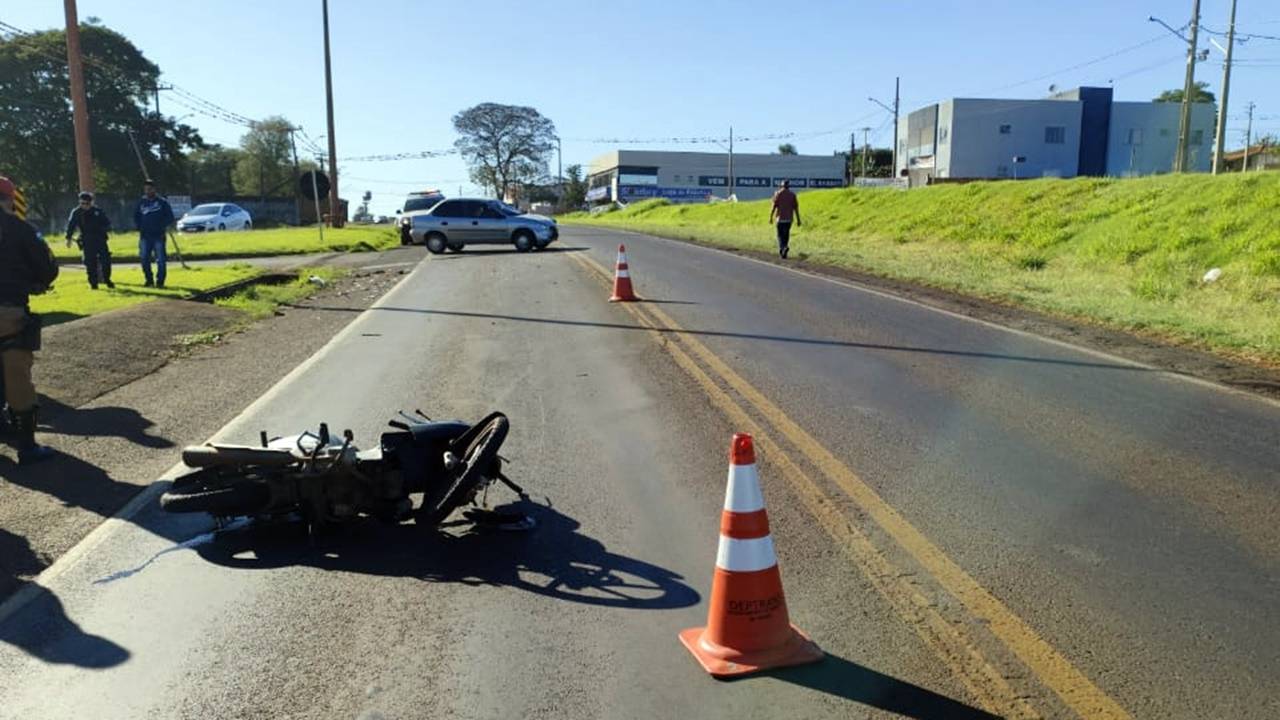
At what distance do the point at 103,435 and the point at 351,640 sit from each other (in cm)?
456

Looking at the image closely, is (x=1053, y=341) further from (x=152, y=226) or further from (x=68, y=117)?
(x=68, y=117)

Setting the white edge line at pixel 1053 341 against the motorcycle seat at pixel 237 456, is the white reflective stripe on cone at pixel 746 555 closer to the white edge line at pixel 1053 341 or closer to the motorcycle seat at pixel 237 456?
the motorcycle seat at pixel 237 456

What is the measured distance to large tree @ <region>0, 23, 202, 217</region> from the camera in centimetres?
5769

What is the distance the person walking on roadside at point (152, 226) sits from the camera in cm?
1728

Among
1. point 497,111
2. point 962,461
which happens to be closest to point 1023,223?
point 962,461

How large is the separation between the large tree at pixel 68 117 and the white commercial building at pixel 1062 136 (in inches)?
2213

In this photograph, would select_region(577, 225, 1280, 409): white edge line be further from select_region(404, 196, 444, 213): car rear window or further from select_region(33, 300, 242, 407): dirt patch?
select_region(404, 196, 444, 213): car rear window

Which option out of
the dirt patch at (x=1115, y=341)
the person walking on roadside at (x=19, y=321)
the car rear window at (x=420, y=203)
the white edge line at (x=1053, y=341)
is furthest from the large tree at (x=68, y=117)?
the person walking on roadside at (x=19, y=321)

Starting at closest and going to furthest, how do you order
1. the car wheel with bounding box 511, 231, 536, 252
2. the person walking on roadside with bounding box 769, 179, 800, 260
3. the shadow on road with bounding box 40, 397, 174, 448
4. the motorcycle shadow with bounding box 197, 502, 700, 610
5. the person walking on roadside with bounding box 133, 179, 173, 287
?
the motorcycle shadow with bounding box 197, 502, 700, 610, the shadow on road with bounding box 40, 397, 174, 448, the person walking on roadside with bounding box 133, 179, 173, 287, the person walking on roadside with bounding box 769, 179, 800, 260, the car wheel with bounding box 511, 231, 536, 252

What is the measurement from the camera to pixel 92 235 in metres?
16.9

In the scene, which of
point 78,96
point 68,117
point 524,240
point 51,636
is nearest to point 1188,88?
point 524,240

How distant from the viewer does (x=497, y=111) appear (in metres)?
108

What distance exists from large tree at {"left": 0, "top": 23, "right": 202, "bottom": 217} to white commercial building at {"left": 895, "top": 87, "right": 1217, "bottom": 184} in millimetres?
56212

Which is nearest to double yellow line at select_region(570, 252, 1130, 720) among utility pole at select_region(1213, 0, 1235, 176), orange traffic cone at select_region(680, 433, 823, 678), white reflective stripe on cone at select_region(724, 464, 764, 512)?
orange traffic cone at select_region(680, 433, 823, 678)
